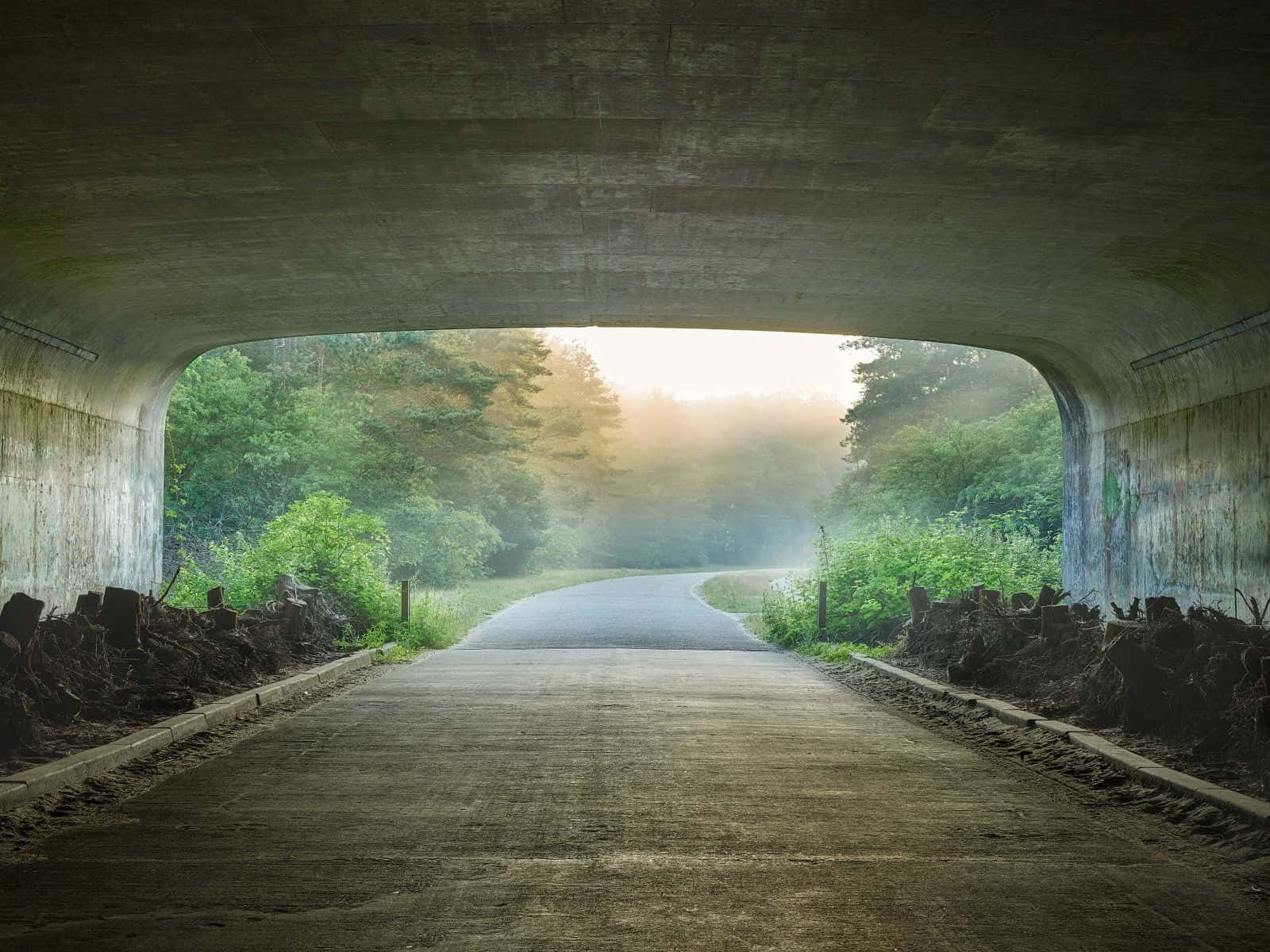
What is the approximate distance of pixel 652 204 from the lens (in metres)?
11.5

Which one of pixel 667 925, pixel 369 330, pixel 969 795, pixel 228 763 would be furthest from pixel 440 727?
pixel 369 330

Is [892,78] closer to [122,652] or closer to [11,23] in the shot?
[11,23]

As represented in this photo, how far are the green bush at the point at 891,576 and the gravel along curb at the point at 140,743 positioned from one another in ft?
30.1

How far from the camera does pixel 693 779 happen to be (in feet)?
25.2

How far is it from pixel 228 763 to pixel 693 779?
10.9 feet

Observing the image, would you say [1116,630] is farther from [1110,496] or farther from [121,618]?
[121,618]

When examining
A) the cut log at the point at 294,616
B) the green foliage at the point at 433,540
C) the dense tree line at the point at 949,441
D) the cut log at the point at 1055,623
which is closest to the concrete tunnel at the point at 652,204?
the cut log at the point at 1055,623

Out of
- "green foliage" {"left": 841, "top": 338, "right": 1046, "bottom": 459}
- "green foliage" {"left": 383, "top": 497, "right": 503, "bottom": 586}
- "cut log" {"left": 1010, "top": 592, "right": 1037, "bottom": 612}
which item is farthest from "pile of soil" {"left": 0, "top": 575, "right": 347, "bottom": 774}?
"green foliage" {"left": 841, "top": 338, "right": 1046, "bottom": 459}

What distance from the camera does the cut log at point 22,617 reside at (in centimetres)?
1013

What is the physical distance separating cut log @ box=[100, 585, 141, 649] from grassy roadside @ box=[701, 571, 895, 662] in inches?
376

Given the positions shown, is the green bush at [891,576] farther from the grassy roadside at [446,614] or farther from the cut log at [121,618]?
the cut log at [121,618]

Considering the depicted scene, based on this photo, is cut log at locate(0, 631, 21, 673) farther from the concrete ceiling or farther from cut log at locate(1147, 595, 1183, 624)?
cut log at locate(1147, 595, 1183, 624)

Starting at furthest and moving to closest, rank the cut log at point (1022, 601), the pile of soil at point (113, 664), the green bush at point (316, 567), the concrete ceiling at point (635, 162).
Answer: the green bush at point (316, 567)
the cut log at point (1022, 601)
the pile of soil at point (113, 664)
the concrete ceiling at point (635, 162)

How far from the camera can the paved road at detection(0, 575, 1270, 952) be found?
461cm
